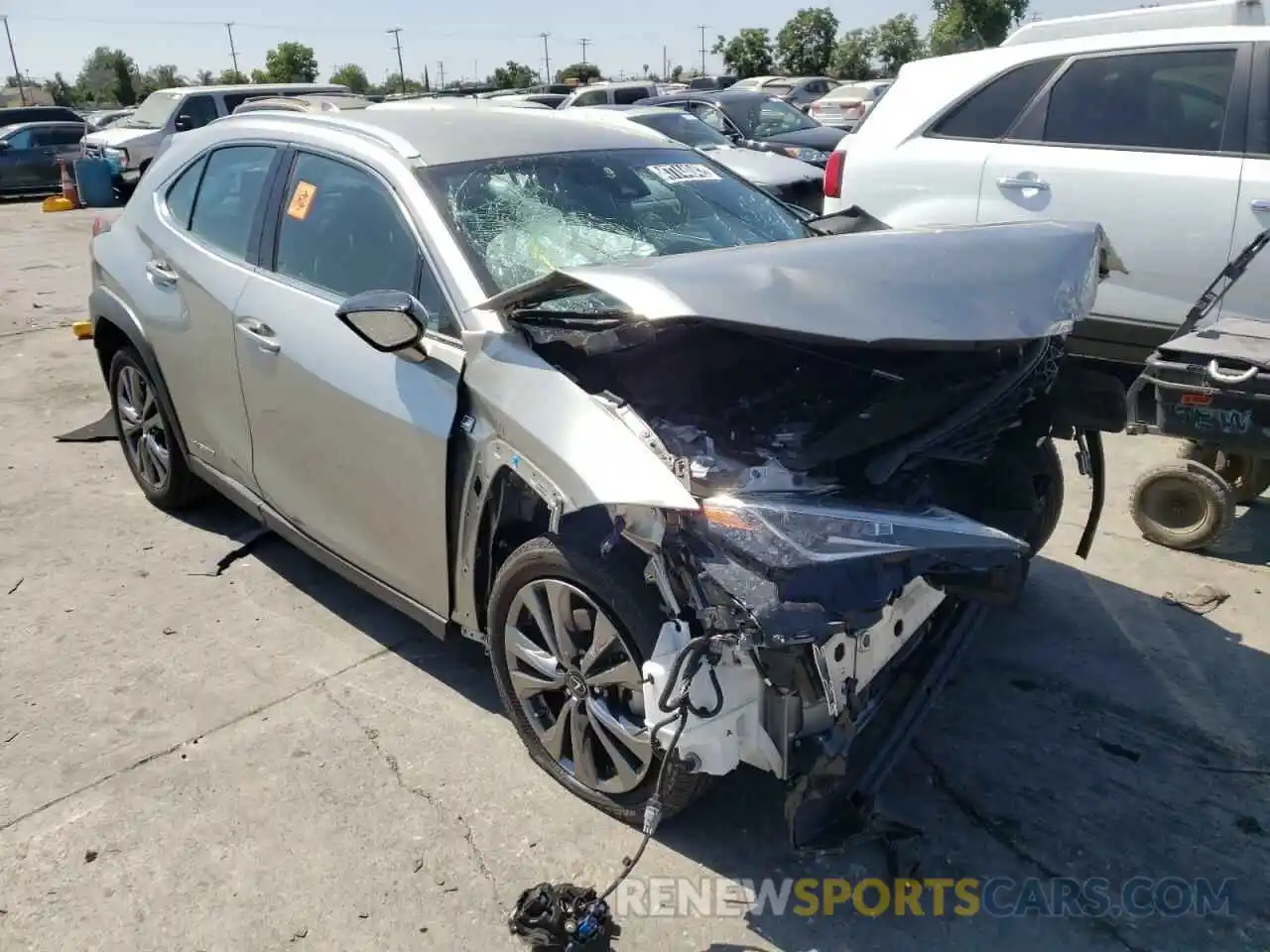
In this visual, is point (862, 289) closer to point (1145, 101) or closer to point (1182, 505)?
point (1182, 505)

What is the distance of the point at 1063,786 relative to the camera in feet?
9.93

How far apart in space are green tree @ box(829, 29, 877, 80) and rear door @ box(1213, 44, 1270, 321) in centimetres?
6158

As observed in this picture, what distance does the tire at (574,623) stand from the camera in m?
2.59

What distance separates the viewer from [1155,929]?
8.32 feet

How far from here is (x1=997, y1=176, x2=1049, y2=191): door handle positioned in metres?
5.48

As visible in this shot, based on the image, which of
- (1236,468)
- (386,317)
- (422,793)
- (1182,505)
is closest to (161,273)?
(386,317)

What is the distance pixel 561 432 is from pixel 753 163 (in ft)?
29.3

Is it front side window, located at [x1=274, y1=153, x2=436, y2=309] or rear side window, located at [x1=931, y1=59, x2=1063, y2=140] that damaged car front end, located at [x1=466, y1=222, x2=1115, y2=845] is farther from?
rear side window, located at [x1=931, y1=59, x2=1063, y2=140]

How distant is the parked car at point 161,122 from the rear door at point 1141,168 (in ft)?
47.1

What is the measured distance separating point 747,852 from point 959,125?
177 inches

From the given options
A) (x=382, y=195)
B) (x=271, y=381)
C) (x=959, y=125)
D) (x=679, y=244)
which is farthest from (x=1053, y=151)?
(x=271, y=381)

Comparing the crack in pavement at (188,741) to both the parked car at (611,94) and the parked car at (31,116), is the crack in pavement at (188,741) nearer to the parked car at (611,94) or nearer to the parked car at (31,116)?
the parked car at (611,94)

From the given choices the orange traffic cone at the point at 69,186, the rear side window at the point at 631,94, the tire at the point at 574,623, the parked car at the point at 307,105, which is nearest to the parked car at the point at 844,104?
the rear side window at the point at 631,94

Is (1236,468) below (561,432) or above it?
below
